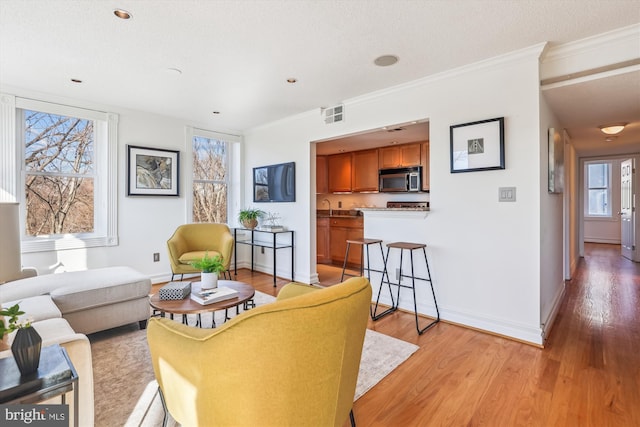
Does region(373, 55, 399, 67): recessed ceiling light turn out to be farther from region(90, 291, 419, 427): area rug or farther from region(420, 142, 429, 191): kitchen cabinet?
region(420, 142, 429, 191): kitchen cabinet

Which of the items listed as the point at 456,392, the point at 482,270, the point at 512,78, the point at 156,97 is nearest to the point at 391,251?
the point at 482,270

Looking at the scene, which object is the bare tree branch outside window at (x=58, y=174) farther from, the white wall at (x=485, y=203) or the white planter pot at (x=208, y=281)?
the white wall at (x=485, y=203)

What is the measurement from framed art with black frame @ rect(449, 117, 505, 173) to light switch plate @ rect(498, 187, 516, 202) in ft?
0.63

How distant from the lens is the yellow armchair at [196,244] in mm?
3816

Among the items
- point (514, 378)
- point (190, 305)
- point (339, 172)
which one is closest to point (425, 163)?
point (339, 172)

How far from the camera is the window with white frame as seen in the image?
11.6 ft

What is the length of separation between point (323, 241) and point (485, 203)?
352 cm

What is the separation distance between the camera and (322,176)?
6.60 meters

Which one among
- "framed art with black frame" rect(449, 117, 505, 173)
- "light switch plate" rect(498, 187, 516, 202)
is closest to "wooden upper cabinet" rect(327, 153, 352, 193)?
"framed art with black frame" rect(449, 117, 505, 173)

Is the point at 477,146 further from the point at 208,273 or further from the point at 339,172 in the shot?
the point at 339,172

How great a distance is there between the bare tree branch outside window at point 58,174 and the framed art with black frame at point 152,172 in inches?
18.1

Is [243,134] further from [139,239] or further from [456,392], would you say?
[456,392]

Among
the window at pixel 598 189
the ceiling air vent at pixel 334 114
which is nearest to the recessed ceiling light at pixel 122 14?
the ceiling air vent at pixel 334 114

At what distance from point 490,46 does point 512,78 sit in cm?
36
